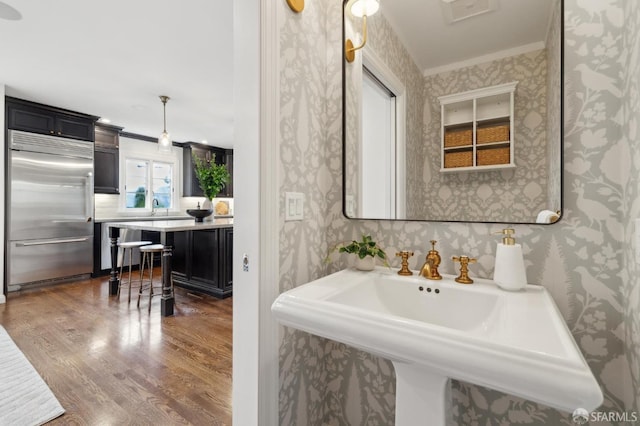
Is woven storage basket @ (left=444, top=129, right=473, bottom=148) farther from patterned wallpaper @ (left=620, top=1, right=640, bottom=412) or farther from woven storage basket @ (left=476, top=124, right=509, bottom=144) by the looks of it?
patterned wallpaper @ (left=620, top=1, right=640, bottom=412)

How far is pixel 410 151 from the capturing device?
124 centimetres

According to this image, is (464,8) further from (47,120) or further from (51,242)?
(51,242)

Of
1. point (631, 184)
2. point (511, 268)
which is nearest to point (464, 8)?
point (631, 184)

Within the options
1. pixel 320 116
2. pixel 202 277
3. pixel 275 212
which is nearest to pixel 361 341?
pixel 275 212

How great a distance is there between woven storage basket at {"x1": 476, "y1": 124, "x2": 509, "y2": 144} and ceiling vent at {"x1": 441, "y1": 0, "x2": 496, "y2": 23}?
43 centimetres

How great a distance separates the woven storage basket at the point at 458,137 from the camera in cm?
113

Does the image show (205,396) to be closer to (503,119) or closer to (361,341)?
(361,341)

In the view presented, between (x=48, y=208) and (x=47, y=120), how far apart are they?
45.5 inches

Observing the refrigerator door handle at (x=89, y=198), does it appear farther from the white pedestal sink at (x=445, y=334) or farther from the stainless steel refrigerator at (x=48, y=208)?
the white pedestal sink at (x=445, y=334)

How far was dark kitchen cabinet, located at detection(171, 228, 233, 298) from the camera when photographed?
11.6ft

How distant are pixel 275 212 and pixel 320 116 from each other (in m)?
0.53

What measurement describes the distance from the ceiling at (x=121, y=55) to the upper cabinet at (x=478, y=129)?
5.94ft

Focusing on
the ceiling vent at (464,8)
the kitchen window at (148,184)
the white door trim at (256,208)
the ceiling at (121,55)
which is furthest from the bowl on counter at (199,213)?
the ceiling vent at (464,8)

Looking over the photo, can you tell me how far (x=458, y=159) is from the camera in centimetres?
115
